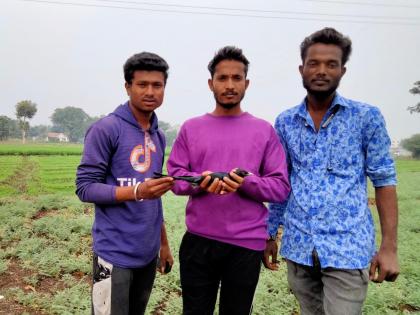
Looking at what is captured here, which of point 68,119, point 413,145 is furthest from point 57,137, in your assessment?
point 413,145

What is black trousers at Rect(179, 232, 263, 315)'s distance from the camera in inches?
88.5

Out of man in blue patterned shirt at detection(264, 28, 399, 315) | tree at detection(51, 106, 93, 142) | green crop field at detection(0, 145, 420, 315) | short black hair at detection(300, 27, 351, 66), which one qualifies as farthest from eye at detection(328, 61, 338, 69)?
tree at detection(51, 106, 93, 142)

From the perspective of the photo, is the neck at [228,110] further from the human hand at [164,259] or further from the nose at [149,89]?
the human hand at [164,259]

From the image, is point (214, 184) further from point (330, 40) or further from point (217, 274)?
point (330, 40)

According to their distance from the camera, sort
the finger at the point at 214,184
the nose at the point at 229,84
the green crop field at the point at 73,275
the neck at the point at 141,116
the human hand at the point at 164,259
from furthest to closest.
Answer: the green crop field at the point at 73,275 → the human hand at the point at 164,259 → the neck at the point at 141,116 → the nose at the point at 229,84 → the finger at the point at 214,184

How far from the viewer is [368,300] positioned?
168 inches

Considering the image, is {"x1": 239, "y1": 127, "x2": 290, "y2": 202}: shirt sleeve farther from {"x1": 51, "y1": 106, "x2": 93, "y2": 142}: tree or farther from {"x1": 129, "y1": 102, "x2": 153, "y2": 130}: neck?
{"x1": 51, "y1": 106, "x2": 93, "y2": 142}: tree

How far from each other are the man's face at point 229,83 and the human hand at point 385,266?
128 centimetres

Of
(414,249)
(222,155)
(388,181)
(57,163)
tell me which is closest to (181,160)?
(222,155)

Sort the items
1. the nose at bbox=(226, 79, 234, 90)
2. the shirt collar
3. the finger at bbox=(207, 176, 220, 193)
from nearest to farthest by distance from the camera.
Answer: the finger at bbox=(207, 176, 220, 193) < the shirt collar < the nose at bbox=(226, 79, 234, 90)

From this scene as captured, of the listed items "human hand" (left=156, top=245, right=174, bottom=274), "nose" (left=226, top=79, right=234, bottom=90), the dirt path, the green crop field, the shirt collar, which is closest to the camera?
the shirt collar

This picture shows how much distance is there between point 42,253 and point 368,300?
4.98m

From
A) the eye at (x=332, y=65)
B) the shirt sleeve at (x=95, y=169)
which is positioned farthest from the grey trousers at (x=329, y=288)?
the shirt sleeve at (x=95, y=169)

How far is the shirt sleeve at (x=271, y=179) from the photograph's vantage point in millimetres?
2164
